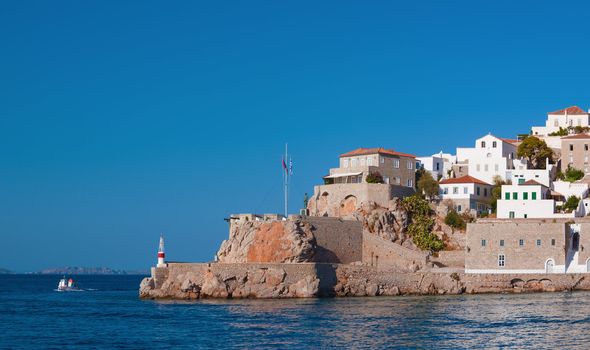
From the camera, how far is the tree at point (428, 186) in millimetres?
64312

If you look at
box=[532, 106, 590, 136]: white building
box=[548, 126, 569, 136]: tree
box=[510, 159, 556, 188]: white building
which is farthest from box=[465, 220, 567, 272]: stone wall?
box=[532, 106, 590, 136]: white building

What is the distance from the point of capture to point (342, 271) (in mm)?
53031

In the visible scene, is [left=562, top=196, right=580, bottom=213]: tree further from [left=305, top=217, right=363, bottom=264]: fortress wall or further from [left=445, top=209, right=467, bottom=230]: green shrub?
[left=305, top=217, right=363, bottom=264]: fortress wall

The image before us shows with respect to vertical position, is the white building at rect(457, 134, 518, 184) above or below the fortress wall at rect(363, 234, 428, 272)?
above

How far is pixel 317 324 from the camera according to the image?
124 feet

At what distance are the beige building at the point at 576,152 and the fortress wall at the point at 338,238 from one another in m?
17.7

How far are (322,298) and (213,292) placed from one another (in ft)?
19.5

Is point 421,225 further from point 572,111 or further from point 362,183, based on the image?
point 572,111

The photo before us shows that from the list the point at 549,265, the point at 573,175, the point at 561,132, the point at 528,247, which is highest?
the point at 561,132

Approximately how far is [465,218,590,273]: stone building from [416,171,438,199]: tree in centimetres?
1071

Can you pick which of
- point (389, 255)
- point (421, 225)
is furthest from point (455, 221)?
point (389, 255)

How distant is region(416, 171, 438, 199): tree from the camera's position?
64312 mm

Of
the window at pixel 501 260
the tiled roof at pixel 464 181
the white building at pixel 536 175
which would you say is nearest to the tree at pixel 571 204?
the white building at pixel 536 175

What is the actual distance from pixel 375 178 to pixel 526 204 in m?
10.4
